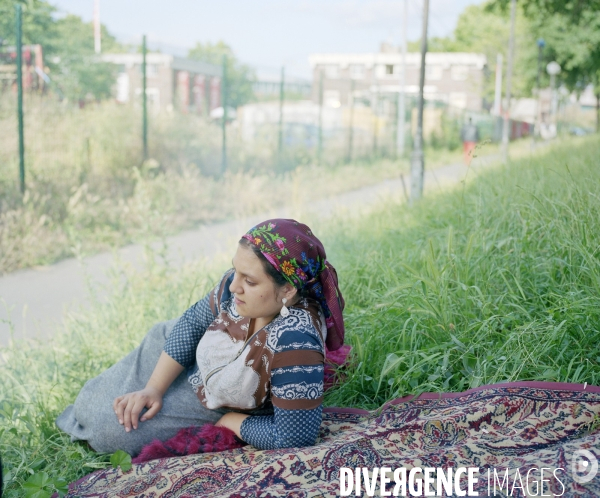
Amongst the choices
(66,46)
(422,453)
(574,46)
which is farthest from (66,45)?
(574,46)

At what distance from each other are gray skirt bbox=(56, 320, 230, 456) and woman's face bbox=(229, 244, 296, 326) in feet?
1.79

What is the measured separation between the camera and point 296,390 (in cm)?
252

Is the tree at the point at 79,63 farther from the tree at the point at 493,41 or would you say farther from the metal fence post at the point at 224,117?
the tree at the point at 493,41

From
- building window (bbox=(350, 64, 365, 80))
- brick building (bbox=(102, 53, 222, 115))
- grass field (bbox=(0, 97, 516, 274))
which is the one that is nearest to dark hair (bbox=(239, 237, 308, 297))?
grass field (bbox=(0, 97, 516, 274))

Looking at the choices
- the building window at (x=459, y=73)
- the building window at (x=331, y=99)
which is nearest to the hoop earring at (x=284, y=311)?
the building window at (x=331, y=99)

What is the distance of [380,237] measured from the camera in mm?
5812

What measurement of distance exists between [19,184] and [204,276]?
12.7 ft

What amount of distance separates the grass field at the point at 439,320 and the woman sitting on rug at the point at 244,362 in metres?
0.27

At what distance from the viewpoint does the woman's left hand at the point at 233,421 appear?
2.78 meters

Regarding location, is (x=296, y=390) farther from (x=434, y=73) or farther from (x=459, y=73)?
(x=434, y=73)

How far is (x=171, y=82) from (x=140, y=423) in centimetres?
1063

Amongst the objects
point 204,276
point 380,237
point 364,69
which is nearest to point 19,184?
point 204,276

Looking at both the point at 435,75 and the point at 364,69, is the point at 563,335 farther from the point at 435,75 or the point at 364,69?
the point at 364,69

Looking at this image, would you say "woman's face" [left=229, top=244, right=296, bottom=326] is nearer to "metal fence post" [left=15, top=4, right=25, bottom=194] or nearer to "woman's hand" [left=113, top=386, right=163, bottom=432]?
"woman's hand" [left=113, top=386, right=163, bottom=432]
